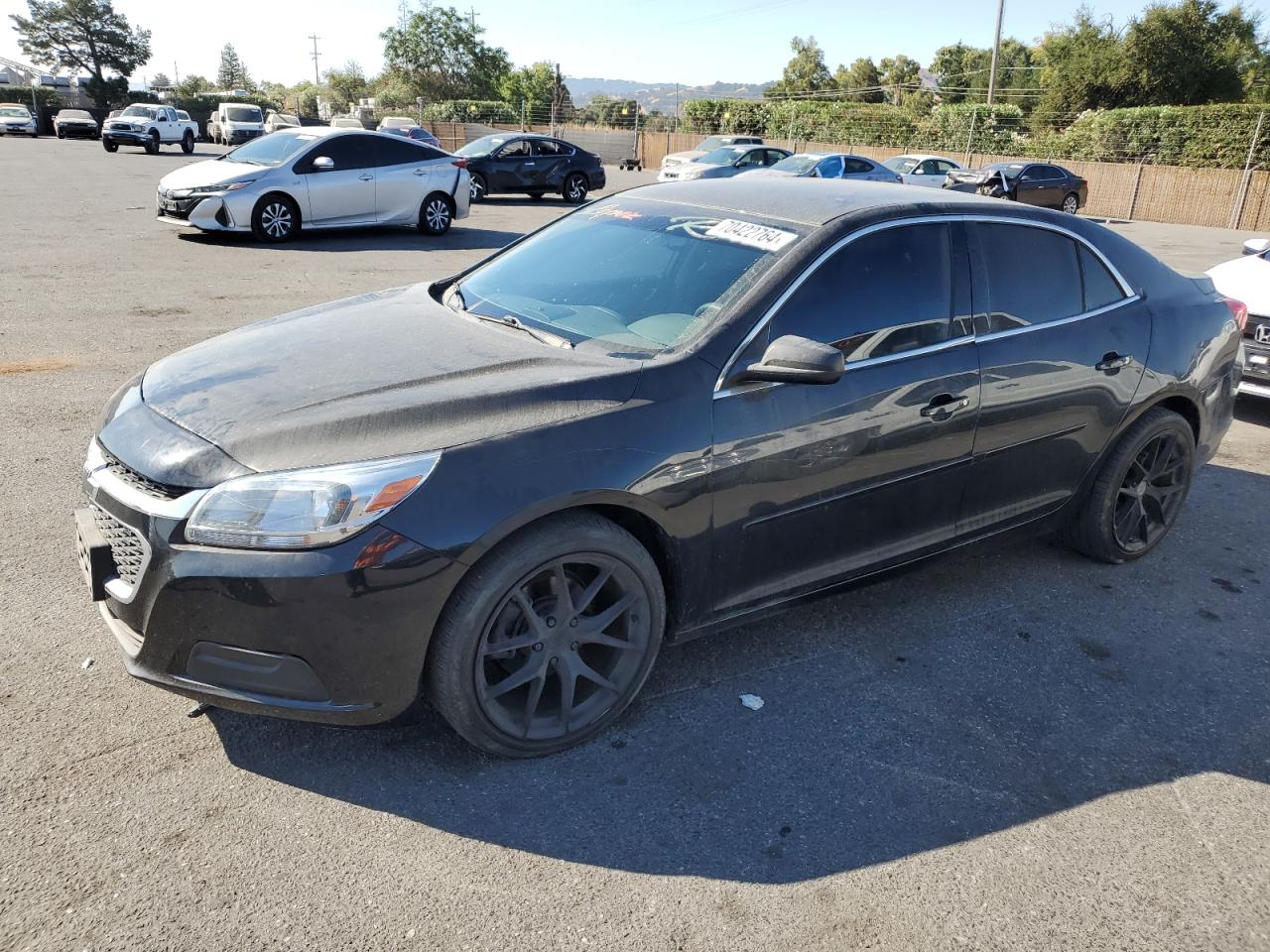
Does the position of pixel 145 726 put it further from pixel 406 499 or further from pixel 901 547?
pixel 901 547

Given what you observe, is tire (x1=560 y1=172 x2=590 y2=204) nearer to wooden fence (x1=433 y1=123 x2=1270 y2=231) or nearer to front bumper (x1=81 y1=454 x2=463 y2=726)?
wooden fence (x1=433 y1=123 x2=1270 y2=231)

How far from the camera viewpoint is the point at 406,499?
269cm

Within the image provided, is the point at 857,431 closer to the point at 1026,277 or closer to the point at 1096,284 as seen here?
the point at 1026,277

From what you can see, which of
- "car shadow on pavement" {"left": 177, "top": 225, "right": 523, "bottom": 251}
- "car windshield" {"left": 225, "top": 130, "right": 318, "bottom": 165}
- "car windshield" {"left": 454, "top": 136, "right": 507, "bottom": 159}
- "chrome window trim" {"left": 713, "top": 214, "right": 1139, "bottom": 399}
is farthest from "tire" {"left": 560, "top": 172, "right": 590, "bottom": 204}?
"chrome window trim" {"left": 713, "top": 214, "right": 1139, "bottom": 399}

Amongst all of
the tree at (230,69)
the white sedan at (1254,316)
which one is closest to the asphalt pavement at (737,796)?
the white sedan at (1254,316)

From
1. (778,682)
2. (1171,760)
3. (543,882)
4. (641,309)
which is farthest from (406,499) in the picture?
(1171,760)

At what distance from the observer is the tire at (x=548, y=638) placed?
283cm

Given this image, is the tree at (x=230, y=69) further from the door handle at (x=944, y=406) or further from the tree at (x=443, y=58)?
the door handle at (x=944, y=406)

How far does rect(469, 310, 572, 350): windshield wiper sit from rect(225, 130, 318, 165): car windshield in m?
10.9

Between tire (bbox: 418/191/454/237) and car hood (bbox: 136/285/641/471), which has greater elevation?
car hood (bbox: 136/285/641/471)

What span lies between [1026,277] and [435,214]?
12351 millimetres

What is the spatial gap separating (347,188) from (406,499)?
1256cm

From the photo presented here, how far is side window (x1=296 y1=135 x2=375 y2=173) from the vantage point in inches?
532

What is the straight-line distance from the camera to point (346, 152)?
13.9 m
